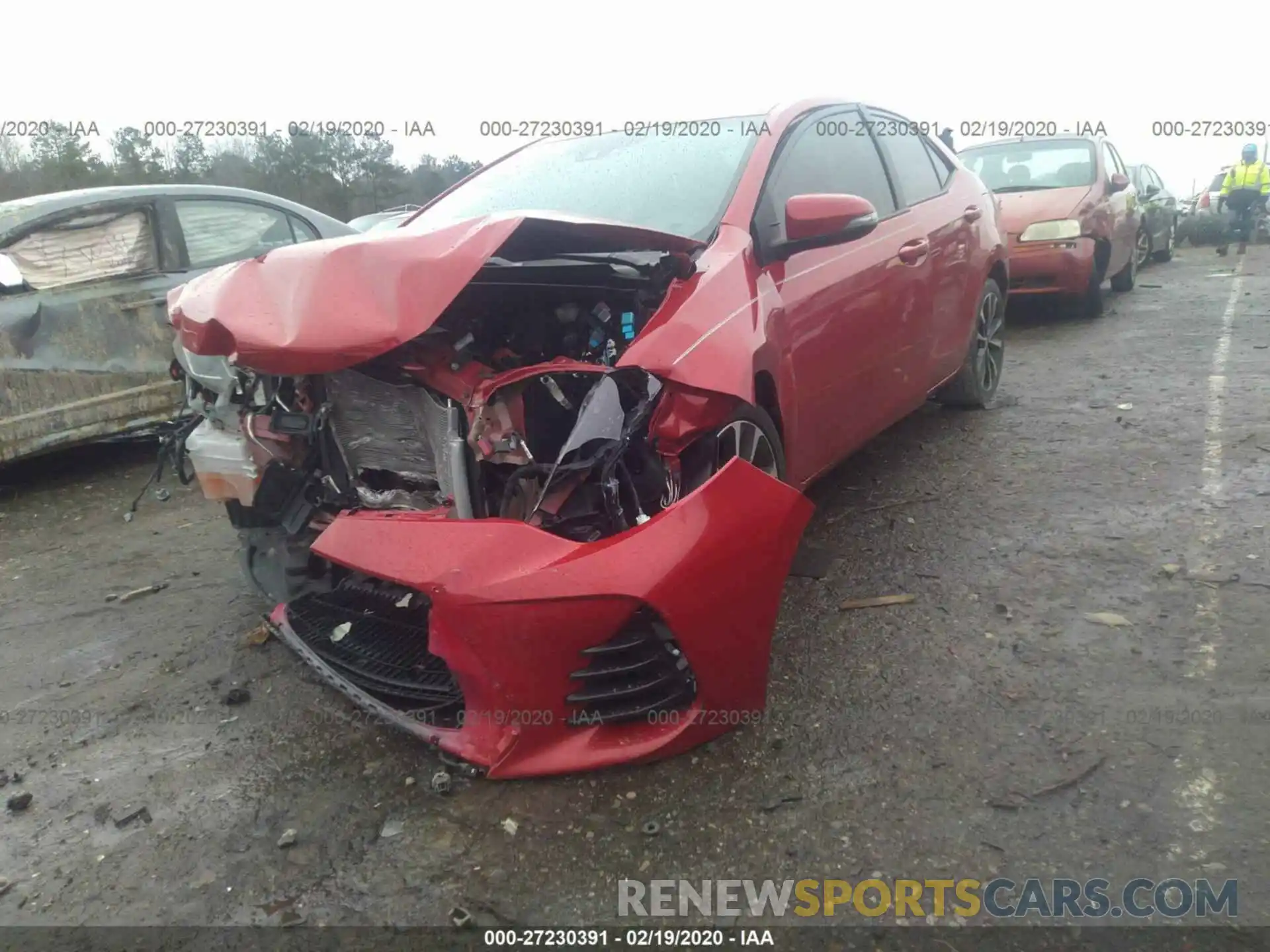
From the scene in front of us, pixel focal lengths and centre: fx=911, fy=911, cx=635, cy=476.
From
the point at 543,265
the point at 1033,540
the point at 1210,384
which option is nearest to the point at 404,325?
the point at 543,265

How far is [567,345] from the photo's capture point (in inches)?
97.5

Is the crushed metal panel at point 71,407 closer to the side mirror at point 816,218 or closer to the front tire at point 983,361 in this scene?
the side mirror at point 816,218

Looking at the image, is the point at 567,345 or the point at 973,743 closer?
the point at 973,743

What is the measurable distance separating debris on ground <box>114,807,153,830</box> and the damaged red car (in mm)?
514

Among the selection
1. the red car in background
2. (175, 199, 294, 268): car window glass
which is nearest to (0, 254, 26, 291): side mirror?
(175, 199, 294, 268): car window glass

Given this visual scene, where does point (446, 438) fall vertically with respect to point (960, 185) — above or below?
below

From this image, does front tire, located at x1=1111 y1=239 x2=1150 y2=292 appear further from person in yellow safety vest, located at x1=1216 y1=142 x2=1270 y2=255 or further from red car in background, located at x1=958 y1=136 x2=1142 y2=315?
person in yellow safety vest, located at x1=1216 y1=142 x2=1270 y2=255

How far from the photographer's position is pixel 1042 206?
24.9 ft

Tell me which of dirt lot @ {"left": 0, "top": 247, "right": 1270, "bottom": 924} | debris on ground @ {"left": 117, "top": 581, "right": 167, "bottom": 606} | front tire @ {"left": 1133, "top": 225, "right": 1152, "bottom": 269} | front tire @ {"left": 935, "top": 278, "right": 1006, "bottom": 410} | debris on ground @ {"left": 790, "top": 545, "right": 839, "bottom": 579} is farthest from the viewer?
front tire @ {"left": 1133, "top": 225, "right": 1152, "bottom": 269}

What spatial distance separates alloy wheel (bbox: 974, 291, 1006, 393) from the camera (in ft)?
16.1

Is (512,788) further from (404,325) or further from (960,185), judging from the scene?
(960,185)

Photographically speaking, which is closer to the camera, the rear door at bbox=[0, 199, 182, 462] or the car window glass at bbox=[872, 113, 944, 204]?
the car window glass at bbox=[872, 113, 944, 204]

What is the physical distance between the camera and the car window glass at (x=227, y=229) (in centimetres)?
505

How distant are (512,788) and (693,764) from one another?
44cm
